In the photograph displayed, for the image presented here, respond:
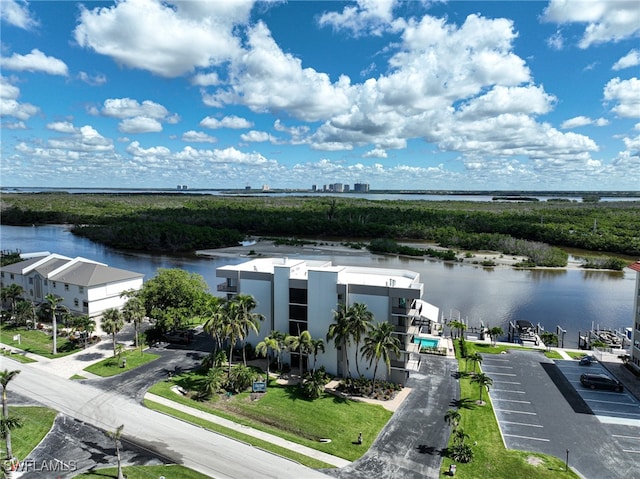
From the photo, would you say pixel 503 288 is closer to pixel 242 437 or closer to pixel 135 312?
pixel 135 312

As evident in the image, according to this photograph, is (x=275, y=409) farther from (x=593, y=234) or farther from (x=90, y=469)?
(x=593, y=234)

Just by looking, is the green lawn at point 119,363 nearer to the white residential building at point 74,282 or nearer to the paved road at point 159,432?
the paved road at point 159,432

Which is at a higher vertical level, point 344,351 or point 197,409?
point 344,351

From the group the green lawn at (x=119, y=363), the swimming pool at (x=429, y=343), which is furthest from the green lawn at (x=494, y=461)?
the green lawn at (x=119, y=363)

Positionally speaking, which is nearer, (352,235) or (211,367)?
(211,367)

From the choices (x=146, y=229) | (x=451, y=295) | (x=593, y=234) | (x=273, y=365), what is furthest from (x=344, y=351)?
(x=593, y=234)

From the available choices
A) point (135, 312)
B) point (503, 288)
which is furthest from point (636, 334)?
point (135, 312)
